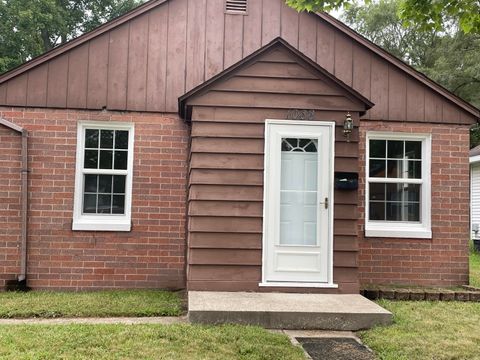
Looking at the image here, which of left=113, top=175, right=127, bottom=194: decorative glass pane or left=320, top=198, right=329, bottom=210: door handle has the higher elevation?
left=113, top=175, right=127, bottom=194: decorative glass pane

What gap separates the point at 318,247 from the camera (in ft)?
19.8

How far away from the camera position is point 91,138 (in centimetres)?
713

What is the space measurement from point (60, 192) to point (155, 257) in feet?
5.54

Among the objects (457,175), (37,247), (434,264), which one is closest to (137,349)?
(37,247)

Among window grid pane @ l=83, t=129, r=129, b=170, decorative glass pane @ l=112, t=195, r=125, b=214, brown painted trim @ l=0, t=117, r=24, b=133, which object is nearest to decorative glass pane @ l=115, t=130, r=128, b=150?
window grid pane @ l=83, t=129, r=129, b=170

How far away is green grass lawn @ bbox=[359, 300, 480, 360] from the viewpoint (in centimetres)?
423

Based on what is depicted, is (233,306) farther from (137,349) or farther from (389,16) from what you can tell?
(389,16)

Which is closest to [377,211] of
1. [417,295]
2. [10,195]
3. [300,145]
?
[417,295]

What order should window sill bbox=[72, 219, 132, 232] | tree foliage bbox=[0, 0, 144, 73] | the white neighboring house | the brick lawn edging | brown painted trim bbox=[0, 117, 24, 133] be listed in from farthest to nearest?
tree foliage bbox=[0, 0, 144, 73]
the white neighboring house
window sill bbox=[72, 219, 132, 232]
brown painted trim bbox=[0, 117, 24, 133]
the brick lawn edging

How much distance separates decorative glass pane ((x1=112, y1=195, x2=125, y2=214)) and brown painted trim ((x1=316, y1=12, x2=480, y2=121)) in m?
4.19

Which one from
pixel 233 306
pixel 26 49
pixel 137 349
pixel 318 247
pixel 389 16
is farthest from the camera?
pixel 389 16

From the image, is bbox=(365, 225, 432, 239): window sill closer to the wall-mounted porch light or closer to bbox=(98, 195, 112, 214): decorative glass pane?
the wall-mounted porch light

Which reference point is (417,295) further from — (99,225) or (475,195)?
(475,195)

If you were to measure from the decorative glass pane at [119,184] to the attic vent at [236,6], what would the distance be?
3.07 m
